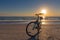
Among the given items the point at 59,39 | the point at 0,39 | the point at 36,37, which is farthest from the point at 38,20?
the point at 0,39

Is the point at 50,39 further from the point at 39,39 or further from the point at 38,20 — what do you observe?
the point at 38,20

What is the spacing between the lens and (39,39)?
9172 mm

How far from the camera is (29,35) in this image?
32.1 feet

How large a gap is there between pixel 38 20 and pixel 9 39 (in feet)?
→ 6.28

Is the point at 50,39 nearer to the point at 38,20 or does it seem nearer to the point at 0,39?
the point at 38,20

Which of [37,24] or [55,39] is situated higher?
[37,24]

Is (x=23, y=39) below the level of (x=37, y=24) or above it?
below

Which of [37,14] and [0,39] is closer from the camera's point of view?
[0,39]

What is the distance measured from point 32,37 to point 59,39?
4.79ft

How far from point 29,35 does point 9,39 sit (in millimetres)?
1272

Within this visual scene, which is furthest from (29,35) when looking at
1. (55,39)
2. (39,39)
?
(55,39)

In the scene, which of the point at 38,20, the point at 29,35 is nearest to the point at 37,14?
the point at 38,20

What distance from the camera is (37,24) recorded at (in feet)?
31.9

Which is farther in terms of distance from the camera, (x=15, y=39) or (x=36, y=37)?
(x=36, y=37)
